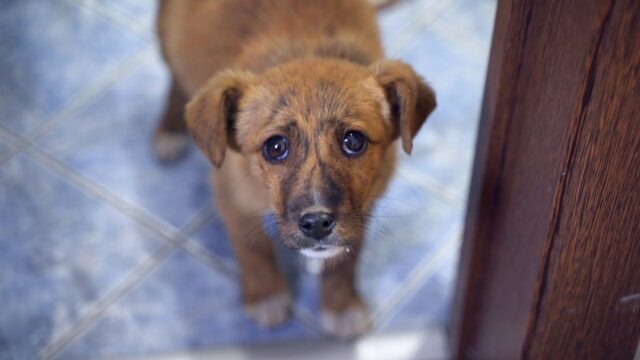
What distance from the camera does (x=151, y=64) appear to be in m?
A: 2.45

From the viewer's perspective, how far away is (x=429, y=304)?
199cm

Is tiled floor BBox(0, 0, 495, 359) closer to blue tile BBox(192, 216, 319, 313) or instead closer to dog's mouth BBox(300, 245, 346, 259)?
blue tile BBox(192, 216, 319, 313)

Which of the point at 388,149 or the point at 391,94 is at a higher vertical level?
the point at 391,94

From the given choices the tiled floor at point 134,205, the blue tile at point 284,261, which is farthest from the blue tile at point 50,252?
the blue tile at point 284,261

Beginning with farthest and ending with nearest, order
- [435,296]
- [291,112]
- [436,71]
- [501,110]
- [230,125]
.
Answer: [436,71] < [435,296] < [230,125] < [291,112] < [501,110]

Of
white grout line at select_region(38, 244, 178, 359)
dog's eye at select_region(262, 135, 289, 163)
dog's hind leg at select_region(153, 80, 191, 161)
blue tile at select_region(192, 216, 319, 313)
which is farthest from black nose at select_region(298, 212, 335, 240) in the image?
dog's hind leg at select_region(153, 80, 191, 161)

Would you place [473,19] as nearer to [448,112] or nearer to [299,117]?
[448,112]

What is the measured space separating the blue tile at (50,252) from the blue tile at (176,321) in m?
0.07

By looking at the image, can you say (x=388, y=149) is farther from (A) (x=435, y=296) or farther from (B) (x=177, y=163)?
(B) (x=177, y=163)

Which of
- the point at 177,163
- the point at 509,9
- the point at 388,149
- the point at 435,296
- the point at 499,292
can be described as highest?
the point at 509,9

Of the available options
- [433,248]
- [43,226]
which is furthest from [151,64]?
[433,248]

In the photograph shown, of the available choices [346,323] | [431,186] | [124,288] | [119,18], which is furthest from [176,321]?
[119,18]

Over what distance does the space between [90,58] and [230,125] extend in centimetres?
104

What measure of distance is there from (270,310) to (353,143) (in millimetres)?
593
